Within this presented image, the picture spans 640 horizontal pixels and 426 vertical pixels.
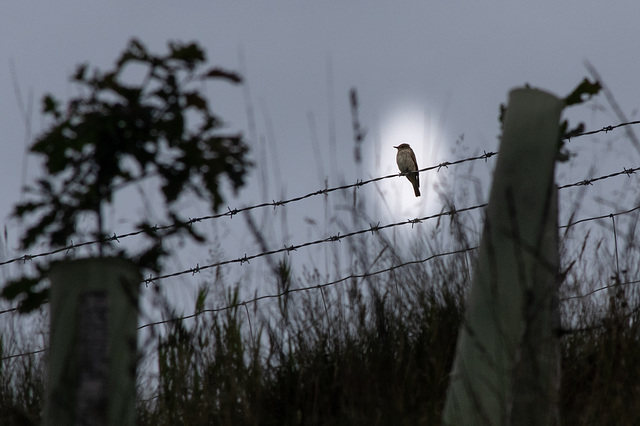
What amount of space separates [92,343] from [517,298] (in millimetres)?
1055

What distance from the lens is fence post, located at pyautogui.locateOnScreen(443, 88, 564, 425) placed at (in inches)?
80.4

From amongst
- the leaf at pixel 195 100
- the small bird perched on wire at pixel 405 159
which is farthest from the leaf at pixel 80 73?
the small bird perched on wire at pixel 405 159

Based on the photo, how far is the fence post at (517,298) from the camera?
2.04m

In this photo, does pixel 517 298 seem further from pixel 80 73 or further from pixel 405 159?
pixel 405 159

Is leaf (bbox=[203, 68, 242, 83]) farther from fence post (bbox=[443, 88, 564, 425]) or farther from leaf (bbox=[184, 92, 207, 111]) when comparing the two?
fence post (bbox=[443, 88, 564, 425])

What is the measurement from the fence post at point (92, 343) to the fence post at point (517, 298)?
32.9 inches

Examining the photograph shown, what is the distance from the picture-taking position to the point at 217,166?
191 cm

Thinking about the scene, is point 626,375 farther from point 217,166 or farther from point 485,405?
point 217,166

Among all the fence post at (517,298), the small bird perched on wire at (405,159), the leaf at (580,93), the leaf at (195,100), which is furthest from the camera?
the small bird perched on wire at (405,159)

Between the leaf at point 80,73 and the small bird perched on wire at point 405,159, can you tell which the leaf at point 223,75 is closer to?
the leaf at point 80,73

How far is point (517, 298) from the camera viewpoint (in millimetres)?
2088

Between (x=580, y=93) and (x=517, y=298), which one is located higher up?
(x=580, y=93)

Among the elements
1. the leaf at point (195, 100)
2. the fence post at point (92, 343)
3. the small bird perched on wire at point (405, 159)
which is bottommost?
the fence post at point (92, 343)

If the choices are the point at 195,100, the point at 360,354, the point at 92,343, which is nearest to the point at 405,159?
the point at 360,354
